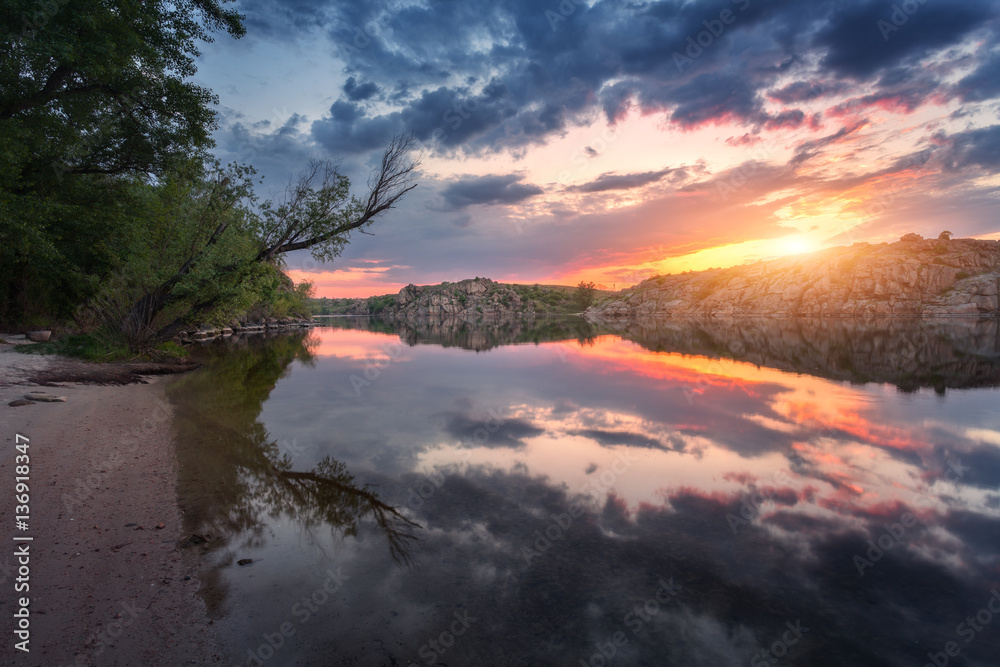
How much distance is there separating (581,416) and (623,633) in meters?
9.51

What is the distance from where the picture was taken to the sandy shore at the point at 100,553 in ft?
13.7

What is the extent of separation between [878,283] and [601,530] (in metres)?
128

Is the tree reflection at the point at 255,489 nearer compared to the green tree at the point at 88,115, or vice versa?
the tree reflection at the point at 255,489

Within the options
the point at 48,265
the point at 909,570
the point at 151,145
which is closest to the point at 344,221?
the point at 151,145

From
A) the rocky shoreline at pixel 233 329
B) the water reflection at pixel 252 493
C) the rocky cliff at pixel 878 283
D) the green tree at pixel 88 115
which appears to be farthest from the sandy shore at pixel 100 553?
the rocky cliff at pixel 878 283

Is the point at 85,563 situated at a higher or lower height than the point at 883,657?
higher

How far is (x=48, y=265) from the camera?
901 inches

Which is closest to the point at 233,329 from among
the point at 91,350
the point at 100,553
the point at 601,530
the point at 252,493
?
the point at 91,350

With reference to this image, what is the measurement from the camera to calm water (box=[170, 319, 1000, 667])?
14.9ft

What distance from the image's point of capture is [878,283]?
326 ft

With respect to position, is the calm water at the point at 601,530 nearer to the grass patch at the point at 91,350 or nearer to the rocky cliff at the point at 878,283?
the grass patch at the point at 91,350

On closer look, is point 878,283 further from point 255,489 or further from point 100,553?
point 100,553

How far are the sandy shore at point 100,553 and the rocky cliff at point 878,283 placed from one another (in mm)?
126590

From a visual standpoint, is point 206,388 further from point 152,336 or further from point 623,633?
point 623,633
